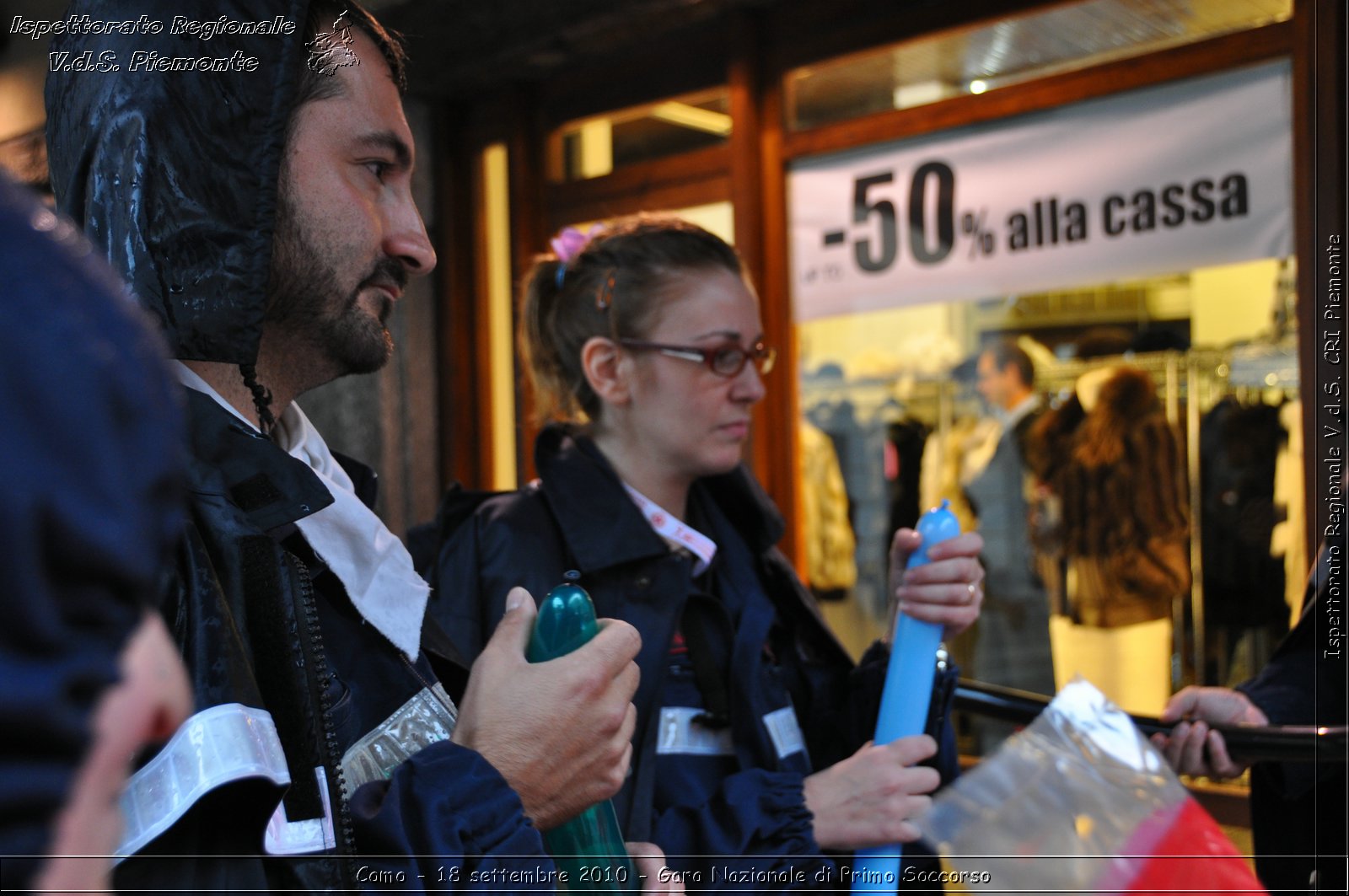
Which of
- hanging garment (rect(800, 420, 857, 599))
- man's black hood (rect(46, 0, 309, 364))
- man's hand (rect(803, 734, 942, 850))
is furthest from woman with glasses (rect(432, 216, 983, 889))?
hanging garment (rect(800, 420, 857, 599))

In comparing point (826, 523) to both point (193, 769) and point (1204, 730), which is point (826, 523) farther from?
point (193, 769)

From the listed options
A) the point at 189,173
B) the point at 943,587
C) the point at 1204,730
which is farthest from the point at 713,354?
the point at 189,173

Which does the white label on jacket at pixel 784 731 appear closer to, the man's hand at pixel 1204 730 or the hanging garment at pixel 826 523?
the man's hand at pixel 1204 730

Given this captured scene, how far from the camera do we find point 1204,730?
1848 millimetres

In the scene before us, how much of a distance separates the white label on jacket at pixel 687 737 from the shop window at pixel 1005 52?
10.1ft

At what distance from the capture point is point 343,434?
4.67 meters

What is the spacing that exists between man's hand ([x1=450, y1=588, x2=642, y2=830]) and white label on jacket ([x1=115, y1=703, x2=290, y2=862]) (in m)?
0.26

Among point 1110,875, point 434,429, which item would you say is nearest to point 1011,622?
point 434,429

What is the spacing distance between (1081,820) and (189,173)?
1.18 m

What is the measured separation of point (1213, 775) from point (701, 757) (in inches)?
35.8

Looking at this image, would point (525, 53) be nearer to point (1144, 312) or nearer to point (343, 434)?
point (343, 434)

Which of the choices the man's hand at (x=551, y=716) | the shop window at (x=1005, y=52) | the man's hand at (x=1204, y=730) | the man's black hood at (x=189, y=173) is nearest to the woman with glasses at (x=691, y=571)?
the man's hand at (x=1204, y=730)

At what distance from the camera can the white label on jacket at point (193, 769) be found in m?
0.79

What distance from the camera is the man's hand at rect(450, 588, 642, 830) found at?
3.57 feet
